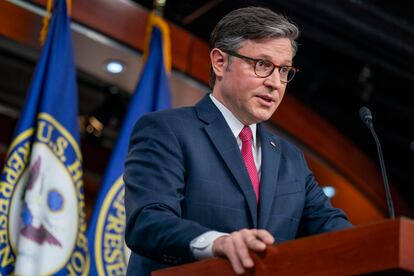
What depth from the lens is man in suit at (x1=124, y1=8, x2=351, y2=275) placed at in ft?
6.14

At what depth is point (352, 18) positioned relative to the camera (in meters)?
4.96

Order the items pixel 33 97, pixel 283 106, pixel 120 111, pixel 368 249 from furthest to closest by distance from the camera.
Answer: pixel 120 111 → pixel 283 106 → pixel 33 97 → pixel 368 249

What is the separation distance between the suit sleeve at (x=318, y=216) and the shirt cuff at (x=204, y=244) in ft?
1.61

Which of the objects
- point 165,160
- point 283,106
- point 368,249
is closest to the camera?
point 368,249

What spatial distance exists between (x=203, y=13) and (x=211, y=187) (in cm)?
360

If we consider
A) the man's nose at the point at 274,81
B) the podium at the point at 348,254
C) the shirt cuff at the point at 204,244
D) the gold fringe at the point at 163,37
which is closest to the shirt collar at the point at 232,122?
the man's nose at the point at 274,81

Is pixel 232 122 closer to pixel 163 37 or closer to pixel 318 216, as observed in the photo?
pixel 318 216

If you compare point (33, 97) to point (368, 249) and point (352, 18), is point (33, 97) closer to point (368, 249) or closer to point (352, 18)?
point (352, 18)

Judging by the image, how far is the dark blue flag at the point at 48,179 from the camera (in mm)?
3793

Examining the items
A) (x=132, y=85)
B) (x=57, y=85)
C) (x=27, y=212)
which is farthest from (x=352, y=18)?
(x=27, y=212)

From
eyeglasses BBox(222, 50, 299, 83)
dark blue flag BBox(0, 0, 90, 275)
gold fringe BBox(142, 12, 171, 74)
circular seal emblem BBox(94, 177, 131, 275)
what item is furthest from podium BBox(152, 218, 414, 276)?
gold fringe BBox(142, 12, 171, 74)

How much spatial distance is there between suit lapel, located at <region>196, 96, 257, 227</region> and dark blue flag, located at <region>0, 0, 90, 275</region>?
180 cm

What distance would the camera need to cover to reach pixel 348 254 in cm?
153

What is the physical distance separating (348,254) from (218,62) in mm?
913
